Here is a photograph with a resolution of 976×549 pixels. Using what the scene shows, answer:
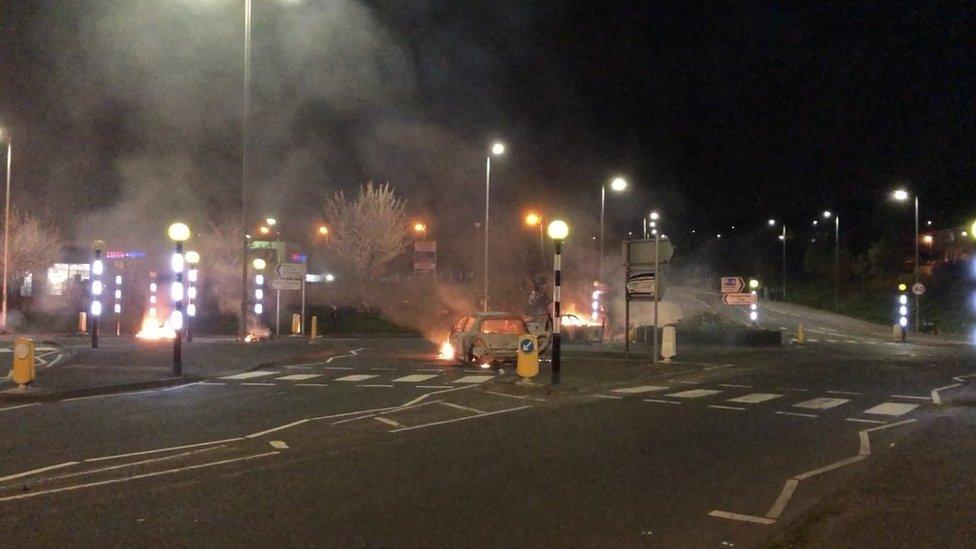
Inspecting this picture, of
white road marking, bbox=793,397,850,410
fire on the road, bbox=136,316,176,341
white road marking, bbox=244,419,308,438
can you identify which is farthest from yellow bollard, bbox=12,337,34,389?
fire on the road, bbox=136,316,176,341

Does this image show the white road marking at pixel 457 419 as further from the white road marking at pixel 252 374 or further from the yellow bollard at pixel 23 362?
the white road marking at pixel 252 374

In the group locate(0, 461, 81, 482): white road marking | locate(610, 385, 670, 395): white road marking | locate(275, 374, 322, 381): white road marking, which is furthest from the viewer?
locate(275, 374, 322, 381): white road marking

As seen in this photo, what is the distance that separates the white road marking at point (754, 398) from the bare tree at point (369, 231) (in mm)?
43201

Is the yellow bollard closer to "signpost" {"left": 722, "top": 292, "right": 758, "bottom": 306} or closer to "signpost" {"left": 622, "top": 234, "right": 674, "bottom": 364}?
"signpost" {"left": 622, "top": 234, "right": 674, "bottom": 364}

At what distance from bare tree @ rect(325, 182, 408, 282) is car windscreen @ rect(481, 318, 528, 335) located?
115 feet

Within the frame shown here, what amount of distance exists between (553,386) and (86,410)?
9409 millimetres

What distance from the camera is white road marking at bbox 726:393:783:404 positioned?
1934 cm

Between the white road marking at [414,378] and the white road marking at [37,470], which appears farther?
the white road marking at [414,378]

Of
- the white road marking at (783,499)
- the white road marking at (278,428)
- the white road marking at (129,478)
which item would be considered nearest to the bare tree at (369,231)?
the white road marking at (278,428)

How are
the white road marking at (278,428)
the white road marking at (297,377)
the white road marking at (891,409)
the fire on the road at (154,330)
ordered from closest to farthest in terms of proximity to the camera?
1. the white road marking at (278,428)
2. the white road marking at (891,409)
3. the white road marking at (297,377)
4. the fire on the road at (154,330)

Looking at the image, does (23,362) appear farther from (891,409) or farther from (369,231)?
(369,231)

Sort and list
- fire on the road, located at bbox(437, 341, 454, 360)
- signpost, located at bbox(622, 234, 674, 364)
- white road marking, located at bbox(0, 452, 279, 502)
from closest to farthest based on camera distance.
→ white road marking, located at bbox(0, 452, 279, 502) < signpost, located at bbox(622, 234, 674, 364) < fire on the road, located at bbox(437, 341, 454, 360)

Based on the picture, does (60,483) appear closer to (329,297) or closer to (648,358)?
(648,358)

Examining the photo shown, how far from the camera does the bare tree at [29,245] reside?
5866 centimetres
